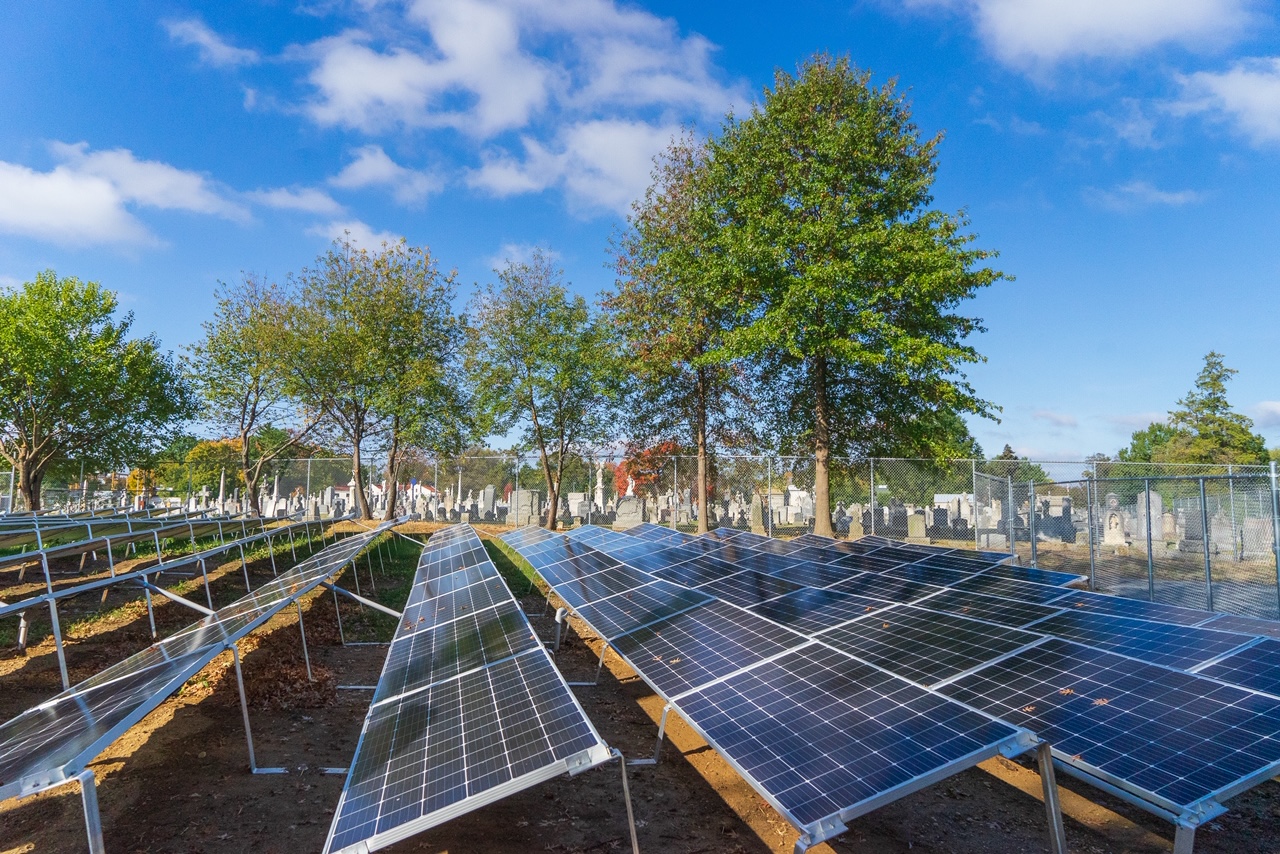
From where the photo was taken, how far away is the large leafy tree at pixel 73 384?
83.9ft

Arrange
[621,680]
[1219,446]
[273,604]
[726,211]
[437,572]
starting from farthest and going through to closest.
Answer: [1219,446]
[726,211]
[437,572]
[621,680]
[273,604]

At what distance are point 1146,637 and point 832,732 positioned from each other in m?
3.20

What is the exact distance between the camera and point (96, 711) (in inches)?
139

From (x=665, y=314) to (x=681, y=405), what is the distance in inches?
159

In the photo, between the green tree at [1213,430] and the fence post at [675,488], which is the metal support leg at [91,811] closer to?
the fence post at [675,488]

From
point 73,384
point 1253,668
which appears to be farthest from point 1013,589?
point 73,384

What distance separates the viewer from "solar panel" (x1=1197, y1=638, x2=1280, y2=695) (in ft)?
13.2

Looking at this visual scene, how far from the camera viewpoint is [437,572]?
1001 cm

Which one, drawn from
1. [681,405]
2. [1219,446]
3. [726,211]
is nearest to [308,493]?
[681,405]

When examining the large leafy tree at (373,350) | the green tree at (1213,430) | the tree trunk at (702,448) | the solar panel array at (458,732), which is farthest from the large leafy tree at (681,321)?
the green tree at (1213,430)

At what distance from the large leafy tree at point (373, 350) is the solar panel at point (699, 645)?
75.5ft

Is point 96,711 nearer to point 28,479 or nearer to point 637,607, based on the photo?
point 637,607

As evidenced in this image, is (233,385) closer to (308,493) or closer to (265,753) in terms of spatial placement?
(308,493)

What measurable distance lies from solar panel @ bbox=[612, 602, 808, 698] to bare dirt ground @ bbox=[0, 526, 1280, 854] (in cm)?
97
